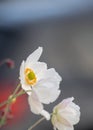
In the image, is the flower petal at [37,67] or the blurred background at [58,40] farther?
the blurred background at [58,40]

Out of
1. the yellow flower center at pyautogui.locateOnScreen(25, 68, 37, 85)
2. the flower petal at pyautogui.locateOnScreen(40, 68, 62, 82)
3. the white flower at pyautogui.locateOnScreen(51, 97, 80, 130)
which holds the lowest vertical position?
the white flower at pyautogui.locateOnScreen(51, 97, 80, 130)

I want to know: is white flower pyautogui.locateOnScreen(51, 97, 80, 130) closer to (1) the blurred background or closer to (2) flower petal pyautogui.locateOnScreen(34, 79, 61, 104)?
(2) flower petal pyautogui.locateOnScreen(34, 79, 61, 104)

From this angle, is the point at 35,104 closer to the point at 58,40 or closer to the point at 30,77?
the point at 30,77

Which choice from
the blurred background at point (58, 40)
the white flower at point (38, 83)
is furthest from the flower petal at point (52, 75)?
the blurred background at point (58, 40)

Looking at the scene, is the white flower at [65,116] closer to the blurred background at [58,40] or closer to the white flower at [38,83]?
the white flower at [38,83]

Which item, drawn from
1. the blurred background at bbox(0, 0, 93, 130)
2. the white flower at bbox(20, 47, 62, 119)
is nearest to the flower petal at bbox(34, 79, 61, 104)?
the white flower at bbox(20, 47, 62, 119)

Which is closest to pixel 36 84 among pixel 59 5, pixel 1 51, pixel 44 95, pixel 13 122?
pixel 44 95

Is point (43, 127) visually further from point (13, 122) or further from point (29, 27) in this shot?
point (29, 27)
